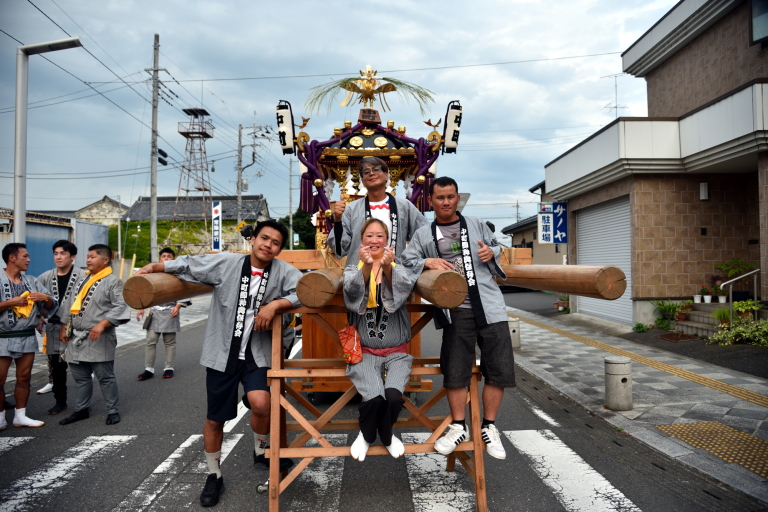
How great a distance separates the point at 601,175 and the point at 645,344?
4608 mm

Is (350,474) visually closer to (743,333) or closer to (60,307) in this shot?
(60,307)

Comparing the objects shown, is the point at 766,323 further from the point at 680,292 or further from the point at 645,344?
the point at 680,292

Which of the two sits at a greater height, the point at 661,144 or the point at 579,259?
the point at 661,144

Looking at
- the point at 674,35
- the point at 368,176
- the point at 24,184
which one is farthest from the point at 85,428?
the point at 674,35

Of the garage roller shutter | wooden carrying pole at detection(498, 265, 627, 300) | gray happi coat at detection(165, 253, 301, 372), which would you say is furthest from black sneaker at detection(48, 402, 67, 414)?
the garage roller shutter

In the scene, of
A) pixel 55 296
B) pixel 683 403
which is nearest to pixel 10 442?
pixel 55 296

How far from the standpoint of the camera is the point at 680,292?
11.3 m

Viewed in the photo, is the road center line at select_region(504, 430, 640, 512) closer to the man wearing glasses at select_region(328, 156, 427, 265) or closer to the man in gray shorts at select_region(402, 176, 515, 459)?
the man in gray shorts at select_region(402, 176, 515, 459)

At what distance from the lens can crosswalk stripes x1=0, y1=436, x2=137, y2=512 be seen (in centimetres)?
350

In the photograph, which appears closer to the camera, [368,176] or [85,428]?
[368,176]

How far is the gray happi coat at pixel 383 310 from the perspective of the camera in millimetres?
3145

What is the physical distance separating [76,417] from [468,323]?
4.82 meters

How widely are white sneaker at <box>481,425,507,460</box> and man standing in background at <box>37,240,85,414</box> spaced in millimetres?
5078

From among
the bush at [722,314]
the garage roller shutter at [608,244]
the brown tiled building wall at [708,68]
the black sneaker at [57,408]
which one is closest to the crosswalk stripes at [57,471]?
the black sneaker at [57,408]
